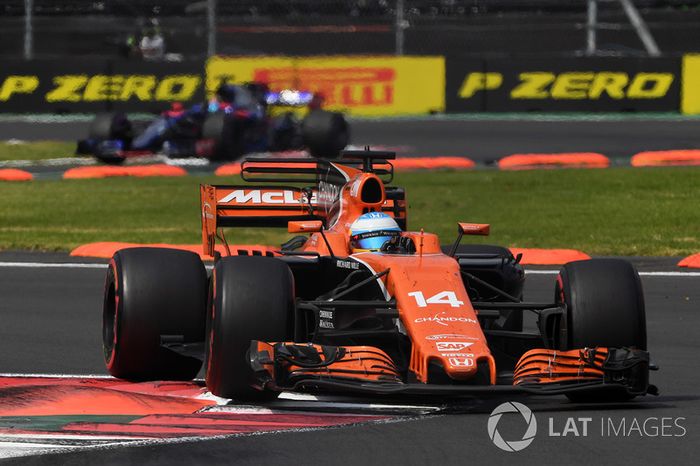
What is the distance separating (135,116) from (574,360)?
73.3 ft

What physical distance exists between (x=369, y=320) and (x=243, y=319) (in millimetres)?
1181

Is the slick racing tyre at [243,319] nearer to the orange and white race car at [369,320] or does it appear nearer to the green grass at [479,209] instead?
the orange and white race car at [369,320]

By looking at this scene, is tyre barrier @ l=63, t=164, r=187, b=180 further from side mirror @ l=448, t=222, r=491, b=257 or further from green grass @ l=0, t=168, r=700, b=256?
side mirror @ l=448, t=222, r=491, b=257

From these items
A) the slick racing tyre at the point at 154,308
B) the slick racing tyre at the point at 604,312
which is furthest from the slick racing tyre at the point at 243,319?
the slick racing tyre at the point at 604,312

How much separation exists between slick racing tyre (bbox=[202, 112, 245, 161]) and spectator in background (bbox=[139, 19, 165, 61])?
7254 mm

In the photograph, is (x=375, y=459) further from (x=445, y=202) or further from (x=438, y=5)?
(x=438, y=5)

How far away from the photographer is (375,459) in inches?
258

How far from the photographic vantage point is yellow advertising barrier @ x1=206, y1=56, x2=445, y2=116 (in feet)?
94.7

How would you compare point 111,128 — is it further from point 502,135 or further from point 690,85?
point 690,85

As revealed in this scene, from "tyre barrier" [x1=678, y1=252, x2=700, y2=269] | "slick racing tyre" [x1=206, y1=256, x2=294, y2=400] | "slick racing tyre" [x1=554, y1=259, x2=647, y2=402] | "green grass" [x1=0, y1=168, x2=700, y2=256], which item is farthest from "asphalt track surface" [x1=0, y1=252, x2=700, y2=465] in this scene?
"green grass" [x1=0, y1=168, x2=700, y2=256]

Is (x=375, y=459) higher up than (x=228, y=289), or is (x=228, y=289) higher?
(x=228, y=289)

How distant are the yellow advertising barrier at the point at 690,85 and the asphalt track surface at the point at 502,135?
26.9 inches

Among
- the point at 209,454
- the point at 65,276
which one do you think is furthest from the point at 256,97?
the point at 209,454

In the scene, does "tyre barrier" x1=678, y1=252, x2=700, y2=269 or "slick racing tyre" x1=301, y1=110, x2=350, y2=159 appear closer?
"tyre barrier" x1=678, y1=252, x2=700, y2=269
